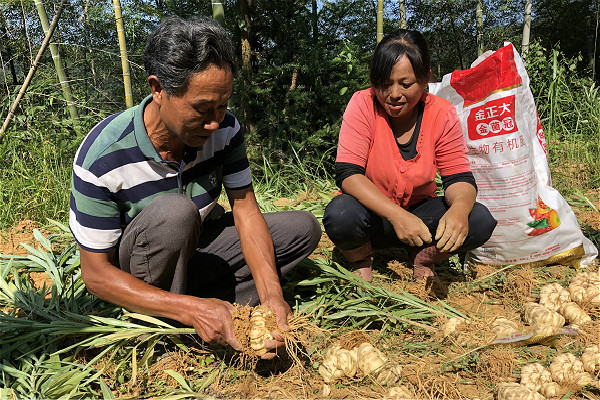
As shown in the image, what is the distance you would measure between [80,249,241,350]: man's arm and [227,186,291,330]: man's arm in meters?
0.22

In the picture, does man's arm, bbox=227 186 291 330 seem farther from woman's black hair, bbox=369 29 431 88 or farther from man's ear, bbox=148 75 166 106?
woman's black hair, bbox=369 29 431 88

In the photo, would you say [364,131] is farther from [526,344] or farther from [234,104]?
[234,104]

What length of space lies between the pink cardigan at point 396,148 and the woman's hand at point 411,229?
241 millimetres

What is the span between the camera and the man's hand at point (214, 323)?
1492 mm

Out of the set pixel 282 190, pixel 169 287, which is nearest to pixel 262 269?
pixel 169 287

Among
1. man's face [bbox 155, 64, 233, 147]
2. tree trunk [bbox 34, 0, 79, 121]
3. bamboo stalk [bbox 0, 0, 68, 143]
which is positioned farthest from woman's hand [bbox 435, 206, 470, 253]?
tree trunk [bbox 34, 0, 79, 121]

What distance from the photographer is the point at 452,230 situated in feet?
6.58

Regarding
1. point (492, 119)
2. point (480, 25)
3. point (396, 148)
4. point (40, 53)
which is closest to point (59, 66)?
point (40, 53)

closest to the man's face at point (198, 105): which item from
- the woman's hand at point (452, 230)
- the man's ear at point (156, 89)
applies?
the man's ear at point (156, 89)

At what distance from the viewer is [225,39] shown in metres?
1.50

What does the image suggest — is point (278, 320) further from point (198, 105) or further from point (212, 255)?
point (198, 105)

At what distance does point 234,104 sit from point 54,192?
190cm

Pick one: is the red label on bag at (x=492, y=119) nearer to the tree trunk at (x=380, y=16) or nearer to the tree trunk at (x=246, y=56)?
the tree trunk at (x=380, y=16)

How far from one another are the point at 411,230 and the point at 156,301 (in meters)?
1.15
